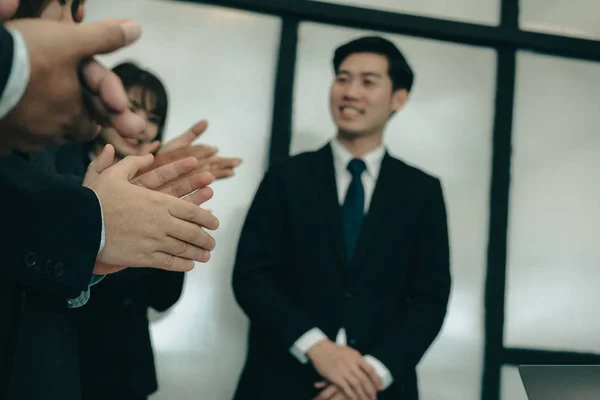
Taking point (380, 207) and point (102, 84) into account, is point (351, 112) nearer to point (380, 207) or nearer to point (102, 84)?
point (380, 207)

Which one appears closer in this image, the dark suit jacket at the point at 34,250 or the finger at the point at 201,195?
the dark suit jacket at the point at 34,250

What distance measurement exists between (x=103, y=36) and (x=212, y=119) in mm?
1629

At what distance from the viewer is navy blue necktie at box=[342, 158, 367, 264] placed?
5.16 ft

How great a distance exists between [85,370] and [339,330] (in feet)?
2.31

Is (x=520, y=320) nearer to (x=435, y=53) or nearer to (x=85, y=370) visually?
(x=435, y=53)

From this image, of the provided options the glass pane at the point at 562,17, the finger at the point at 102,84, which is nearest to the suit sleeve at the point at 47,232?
the finger at the point at 102,84

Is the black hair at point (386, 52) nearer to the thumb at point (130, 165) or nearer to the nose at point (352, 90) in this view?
the nose at point (352, 90)

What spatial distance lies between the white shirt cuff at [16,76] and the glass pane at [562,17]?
2342 mm

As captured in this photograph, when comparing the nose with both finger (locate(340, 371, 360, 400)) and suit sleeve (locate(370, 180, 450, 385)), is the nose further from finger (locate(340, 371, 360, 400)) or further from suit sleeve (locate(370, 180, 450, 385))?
finger (locate(340, 371, 360, 400))

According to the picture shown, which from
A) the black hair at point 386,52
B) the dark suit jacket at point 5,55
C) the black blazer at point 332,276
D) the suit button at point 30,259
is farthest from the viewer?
the black hair at point 386,52

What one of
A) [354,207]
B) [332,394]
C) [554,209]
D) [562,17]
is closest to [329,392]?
[332,394]

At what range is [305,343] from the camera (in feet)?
4.59

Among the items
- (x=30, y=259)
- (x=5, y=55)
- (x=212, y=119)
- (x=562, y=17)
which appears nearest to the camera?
(x=5, y=55)

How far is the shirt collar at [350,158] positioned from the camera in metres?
1.69
